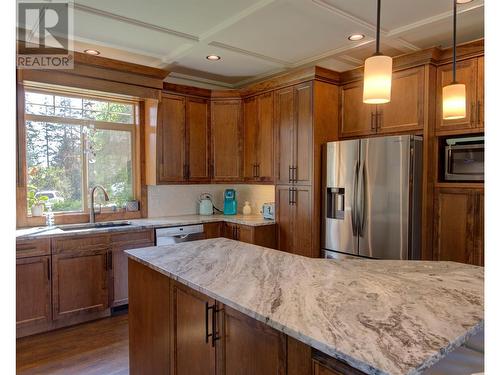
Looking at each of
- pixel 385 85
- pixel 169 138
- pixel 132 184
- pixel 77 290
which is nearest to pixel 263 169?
pixel 169 138

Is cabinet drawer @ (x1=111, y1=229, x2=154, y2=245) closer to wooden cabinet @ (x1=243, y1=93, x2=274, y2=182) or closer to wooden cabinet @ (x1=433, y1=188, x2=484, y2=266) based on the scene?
wooden cabinet @ (x1=243, y1=93, x2=274, y2=182)

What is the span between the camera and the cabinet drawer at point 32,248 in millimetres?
2914

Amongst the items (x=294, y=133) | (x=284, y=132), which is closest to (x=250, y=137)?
(x=284, y=132)

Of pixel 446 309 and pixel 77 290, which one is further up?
pixel 446 309

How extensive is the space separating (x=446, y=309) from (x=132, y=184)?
3754 mm

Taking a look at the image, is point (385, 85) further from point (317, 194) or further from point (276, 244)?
point (276, 244)

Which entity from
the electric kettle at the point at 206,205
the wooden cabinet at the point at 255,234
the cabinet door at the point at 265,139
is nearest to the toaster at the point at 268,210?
the wooden cabinet at the point at 255,234

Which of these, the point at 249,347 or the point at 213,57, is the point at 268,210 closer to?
the point at 213,57

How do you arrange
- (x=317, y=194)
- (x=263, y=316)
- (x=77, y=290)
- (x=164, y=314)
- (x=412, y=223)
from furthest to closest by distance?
(x=317, y=194) < (x=77, y=290) < (x=412, y=223) < (x=164, y=314) < (x=263, y=316)

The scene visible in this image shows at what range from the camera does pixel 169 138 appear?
13.5 feet

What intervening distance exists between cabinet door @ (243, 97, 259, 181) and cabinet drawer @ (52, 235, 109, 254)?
6.24ft

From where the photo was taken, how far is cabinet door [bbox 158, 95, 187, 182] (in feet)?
13.3

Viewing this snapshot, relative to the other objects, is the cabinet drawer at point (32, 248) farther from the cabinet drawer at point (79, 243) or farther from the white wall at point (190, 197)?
the white wall at point (190, 197)

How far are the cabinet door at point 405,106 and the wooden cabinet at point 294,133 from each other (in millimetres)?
747
